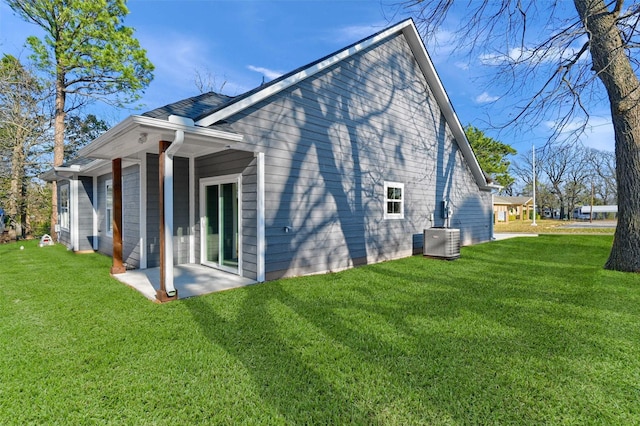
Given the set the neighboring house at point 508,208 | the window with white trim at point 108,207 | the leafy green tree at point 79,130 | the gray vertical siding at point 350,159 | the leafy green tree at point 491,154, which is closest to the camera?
the gray vertical siding at point 350,159

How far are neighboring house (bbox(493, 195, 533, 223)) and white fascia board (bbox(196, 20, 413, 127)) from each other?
1024 inches

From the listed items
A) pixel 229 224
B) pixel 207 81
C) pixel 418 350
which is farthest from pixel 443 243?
pixel 207 81

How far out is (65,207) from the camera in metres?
11.1

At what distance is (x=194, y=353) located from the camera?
284 cm

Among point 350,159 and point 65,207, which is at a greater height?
point 350,159

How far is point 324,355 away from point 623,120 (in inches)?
299

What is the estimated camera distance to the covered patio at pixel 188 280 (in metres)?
4.90

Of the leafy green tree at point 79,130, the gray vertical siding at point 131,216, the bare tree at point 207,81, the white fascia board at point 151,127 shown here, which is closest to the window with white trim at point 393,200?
the white fascia board at point 151,127

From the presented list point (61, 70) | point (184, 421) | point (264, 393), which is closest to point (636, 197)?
point (264, 393)

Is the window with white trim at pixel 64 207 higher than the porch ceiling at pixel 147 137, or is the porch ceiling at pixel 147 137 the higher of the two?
the porch ceiling at pixel 147 137

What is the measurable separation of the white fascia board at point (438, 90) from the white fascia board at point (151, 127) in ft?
20.4

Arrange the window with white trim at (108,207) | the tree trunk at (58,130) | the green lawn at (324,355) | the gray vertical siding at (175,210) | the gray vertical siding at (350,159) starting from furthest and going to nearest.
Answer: the tree trunk at (58,130) < the window with white trim at (108,207) < the gray vertical siding at (175,210) < the gray vertical siding at (350,159) < the green lawn at (324,355)

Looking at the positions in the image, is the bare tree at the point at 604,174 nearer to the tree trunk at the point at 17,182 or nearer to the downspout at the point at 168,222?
the downspout at the point at 168,222

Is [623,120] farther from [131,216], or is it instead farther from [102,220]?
[102,220]
